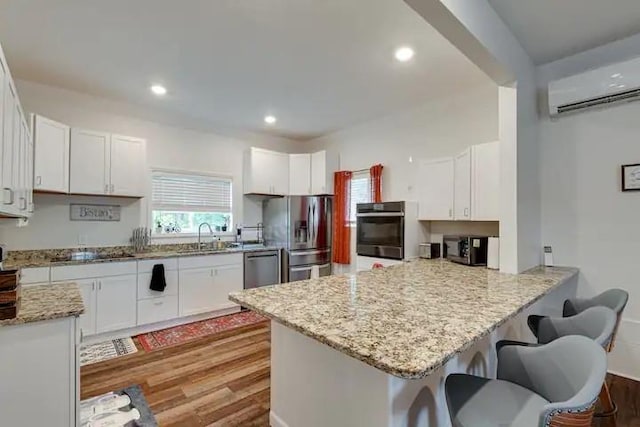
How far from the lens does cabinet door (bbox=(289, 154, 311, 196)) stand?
209 inches

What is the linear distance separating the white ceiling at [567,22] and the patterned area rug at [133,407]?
3685mm

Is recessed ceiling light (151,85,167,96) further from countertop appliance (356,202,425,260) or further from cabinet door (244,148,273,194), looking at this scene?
countertop appliance (356,202,425,260)

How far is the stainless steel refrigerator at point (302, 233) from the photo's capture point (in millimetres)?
4848

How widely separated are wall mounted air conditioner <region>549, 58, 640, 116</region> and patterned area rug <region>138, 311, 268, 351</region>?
3.71 m

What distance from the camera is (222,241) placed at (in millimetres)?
4926

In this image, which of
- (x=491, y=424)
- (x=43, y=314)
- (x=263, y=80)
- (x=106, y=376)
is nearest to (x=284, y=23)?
(x=263, y=80)

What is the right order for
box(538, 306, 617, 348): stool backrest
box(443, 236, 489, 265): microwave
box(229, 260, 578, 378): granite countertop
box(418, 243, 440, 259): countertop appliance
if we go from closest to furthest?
box(229, 260, 578, 378): granite countertop
box(538, 306, 617, 348): stool backrest
box(443, 236, 489, 265): microwave
box(418, 243, 440, 259): countertop appliance


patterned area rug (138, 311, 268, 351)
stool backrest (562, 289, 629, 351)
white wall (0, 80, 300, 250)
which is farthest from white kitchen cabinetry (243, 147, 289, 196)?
stool backrest (562, 289, 629, 351)

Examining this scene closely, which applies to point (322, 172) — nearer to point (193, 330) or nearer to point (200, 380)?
point (193, 330)

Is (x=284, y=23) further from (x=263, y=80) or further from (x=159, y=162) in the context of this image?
(x=159, y=162)

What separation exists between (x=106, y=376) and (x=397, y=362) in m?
2.86

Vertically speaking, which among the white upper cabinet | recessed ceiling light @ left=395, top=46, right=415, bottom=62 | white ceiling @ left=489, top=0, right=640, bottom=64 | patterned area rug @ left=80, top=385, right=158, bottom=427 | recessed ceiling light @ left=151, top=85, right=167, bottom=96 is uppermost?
white ceiling @ left=489, top=0, right=640, bottom=64

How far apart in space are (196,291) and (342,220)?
2.32m

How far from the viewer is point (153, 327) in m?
3.78
